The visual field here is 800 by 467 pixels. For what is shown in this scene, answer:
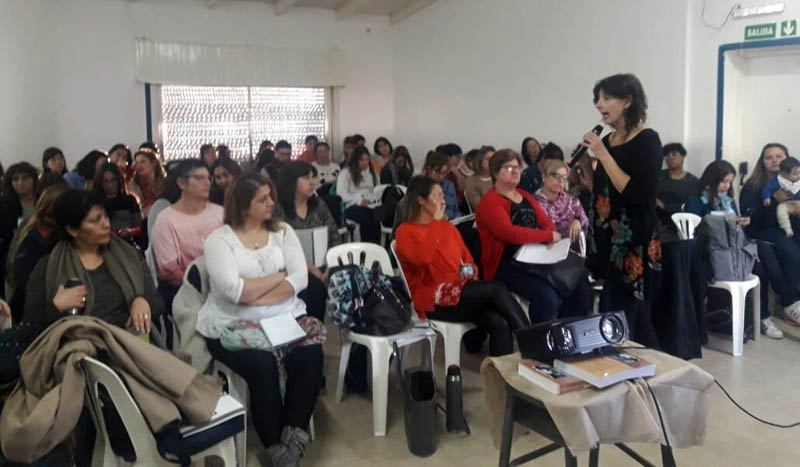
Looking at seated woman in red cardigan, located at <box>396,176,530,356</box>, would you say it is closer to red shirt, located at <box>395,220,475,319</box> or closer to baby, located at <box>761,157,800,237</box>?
red shirt, located at <box>395,220,475,319</box>

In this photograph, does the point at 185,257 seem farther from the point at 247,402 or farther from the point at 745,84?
the point at 745,84

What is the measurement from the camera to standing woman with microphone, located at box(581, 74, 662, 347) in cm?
278

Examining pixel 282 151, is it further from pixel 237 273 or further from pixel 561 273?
pixel 237 273

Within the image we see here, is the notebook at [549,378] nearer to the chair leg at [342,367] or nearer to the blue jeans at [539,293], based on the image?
the chair leg at [342,367]

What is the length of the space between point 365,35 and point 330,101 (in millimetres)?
1044

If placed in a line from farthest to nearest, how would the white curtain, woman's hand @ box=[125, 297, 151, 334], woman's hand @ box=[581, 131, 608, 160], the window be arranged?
1. the window
2. the white curtain
3. woman's hand @ box=[581, 131, 608, 160]
4. woman's hand @ box=[125, 297, 151, 334]

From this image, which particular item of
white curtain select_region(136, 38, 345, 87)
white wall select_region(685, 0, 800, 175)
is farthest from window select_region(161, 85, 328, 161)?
white wall select_region(685, 0, 800, 175)

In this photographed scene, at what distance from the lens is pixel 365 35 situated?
9.84 meters

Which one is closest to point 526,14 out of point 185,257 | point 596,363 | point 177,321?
point 185,257

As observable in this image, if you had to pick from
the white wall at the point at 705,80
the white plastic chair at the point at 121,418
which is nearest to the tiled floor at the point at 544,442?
the white plastic chair at the point at 121,418

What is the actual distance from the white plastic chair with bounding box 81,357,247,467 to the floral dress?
1.78 meters

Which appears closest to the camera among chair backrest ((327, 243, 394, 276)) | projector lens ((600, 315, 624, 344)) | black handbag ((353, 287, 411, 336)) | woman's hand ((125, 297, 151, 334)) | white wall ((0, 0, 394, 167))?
projector lens ((600, 315, 624, 344))

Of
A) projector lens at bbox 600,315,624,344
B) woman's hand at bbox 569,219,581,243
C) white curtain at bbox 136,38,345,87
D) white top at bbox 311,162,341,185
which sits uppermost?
white curtain at bbox 136,38,345,87

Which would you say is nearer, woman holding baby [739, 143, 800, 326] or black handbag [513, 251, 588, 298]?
black handbag [513, 251, 588, 298]
